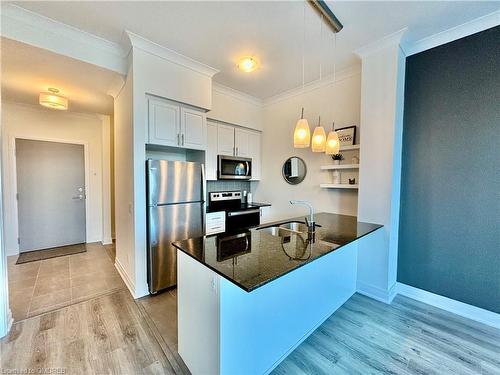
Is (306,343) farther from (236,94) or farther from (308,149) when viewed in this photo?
(236,94)

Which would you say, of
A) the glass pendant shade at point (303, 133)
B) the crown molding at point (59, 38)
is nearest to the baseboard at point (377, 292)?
the glass pendant shade at point (303, 133)

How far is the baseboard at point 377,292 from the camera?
7.80 ft

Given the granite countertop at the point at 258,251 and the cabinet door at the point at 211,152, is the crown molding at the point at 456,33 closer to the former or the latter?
the granite countertop at the point at 258,251

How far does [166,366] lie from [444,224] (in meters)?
2.93

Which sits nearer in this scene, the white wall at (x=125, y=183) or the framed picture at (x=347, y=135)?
the white wall at (x=125, y=183)

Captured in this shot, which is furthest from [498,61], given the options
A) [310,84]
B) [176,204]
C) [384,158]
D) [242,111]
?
[176,204]

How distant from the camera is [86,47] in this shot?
2270 millimetres

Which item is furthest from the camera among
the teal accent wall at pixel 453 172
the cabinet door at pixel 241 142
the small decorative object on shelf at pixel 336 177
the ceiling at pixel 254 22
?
the cabinet door at pixel 241 142

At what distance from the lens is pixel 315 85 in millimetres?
3381

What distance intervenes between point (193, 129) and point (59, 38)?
5.08 ft

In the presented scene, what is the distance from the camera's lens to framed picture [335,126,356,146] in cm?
292

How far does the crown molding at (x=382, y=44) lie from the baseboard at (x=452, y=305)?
275 centimetres

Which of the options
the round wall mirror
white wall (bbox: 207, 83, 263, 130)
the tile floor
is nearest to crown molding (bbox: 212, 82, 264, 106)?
white wall (bbox: 207, 83, 263, 130)

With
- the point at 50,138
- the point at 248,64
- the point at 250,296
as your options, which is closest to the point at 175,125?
the point at 248,64
